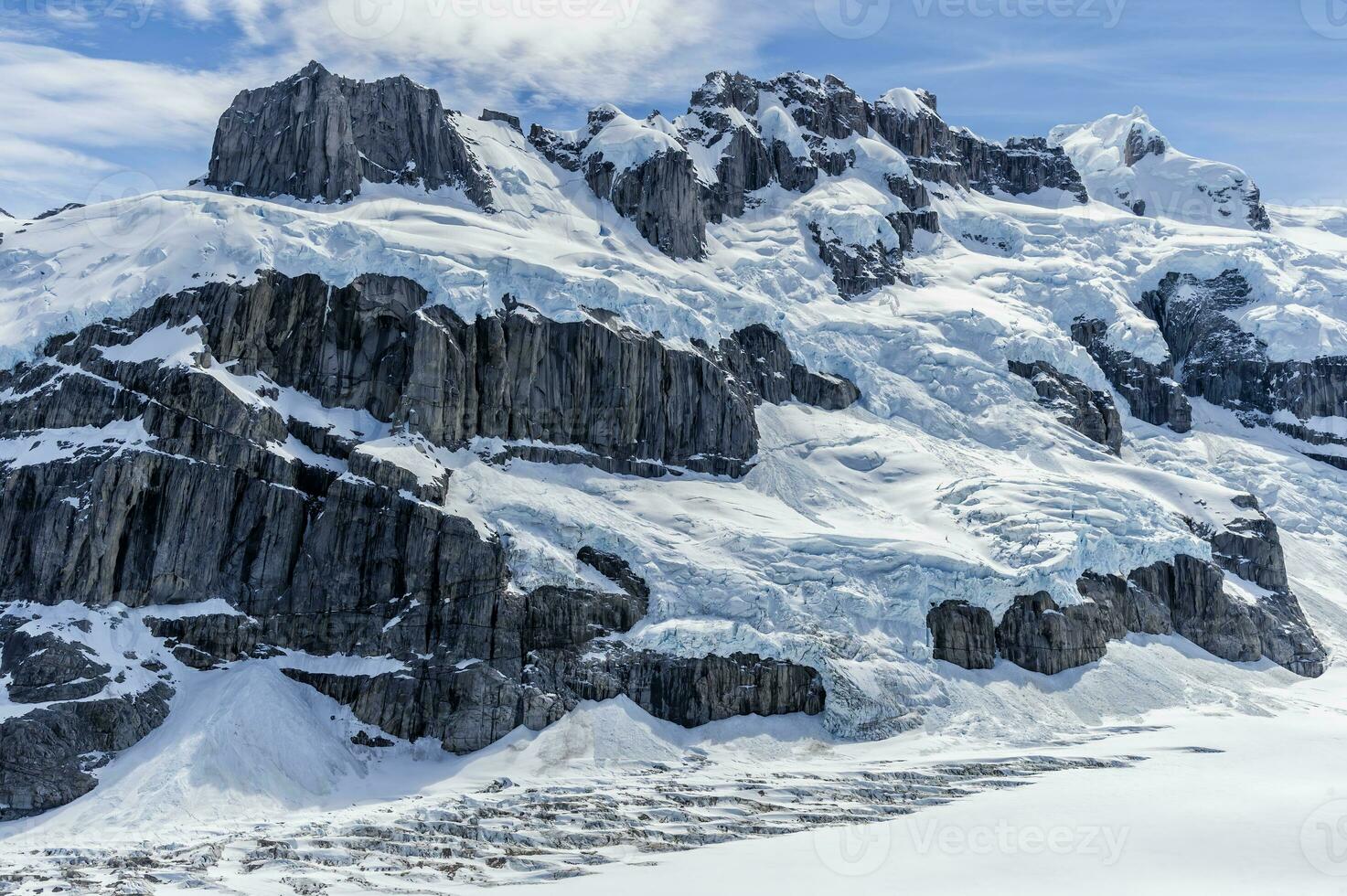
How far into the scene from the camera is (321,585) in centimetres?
11881

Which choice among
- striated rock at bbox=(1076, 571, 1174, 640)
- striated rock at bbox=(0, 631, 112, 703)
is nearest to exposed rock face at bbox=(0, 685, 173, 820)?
striated rock at bbox=(0, 631, 112, 703)

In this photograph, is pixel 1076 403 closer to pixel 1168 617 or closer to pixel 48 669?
pixel 1168 617

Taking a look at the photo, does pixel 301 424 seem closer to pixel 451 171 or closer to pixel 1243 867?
pixel 451 171

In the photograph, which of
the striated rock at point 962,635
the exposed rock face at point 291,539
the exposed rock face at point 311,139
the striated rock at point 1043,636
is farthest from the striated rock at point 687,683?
the exposed rock face at point 311,139

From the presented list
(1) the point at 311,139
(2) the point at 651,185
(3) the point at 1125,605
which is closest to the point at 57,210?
(1) the point at 311,139

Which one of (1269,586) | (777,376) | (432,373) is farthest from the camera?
(777,376)

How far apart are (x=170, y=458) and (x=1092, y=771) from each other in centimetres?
9204

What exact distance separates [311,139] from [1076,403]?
392 feet

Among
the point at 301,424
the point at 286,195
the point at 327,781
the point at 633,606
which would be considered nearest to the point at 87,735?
the point at 327,781

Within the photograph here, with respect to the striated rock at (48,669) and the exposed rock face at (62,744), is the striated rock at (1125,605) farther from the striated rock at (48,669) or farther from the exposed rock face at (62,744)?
the striated rock at (48,669)

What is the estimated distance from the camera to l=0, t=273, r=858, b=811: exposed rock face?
112 meters

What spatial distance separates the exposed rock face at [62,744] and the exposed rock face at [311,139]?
80.1 meters

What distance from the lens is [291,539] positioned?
12006 centimetres

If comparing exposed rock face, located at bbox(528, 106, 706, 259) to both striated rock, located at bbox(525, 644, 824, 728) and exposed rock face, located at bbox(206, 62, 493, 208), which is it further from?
striated rock, located at bbox(525, 644, 824, 728)
